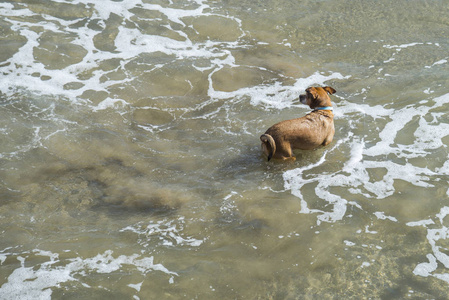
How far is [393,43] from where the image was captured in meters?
8.72

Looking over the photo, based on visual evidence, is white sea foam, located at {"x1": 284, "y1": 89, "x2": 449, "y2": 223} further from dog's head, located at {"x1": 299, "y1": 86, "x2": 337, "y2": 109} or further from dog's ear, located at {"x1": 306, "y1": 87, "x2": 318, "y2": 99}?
dog's ear, located at {"x1": 306, "y1": 87, "x2": 318, "y2": 99}

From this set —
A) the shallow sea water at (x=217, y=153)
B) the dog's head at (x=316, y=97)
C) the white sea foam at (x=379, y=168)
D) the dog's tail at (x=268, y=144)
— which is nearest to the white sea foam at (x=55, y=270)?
the shallow sea water at (x=217, y=153)

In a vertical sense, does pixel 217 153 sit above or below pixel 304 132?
below

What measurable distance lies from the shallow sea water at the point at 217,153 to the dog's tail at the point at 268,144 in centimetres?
23

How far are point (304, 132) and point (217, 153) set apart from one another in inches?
46.5

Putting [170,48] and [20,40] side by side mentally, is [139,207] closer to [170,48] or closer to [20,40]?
[170,48]

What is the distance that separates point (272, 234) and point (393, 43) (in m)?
5.82

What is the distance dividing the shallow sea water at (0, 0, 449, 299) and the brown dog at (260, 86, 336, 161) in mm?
210

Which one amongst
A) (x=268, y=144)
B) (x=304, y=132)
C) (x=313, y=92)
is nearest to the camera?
(x=268, y=144)

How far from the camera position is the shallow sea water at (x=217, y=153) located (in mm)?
4152

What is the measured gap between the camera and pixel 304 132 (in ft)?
→ 18.5

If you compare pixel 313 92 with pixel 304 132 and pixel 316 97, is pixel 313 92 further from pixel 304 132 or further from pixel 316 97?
pixel 304 132

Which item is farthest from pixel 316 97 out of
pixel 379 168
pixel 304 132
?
pixel 379 168

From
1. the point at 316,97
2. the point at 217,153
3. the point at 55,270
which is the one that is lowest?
the point at 55,270
